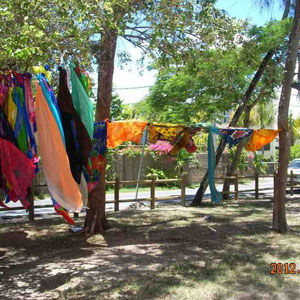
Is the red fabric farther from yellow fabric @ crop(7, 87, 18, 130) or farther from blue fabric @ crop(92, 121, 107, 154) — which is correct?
blue fabric @ crop(92, 121, 107, 154)

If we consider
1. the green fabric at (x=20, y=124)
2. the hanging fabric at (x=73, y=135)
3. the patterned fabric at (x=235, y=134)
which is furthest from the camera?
the patterned fabric at (x=235, y=134)

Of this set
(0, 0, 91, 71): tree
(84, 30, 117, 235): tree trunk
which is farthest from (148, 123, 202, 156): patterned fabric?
(0, 0, 91, 71): tree

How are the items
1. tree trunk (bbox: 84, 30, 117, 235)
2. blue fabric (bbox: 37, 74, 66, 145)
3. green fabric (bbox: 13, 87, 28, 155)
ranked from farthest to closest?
tree trunk (bbox: 84, 30, 117, 235)
green fabric (bbox: 13, 87, 28, 155)
blue fabric (bbox: 37, 74, 66, 145)

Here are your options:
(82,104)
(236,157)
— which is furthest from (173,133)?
(236,157)

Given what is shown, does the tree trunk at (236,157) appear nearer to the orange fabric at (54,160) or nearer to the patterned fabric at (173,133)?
the patterned fabric at (173,133)

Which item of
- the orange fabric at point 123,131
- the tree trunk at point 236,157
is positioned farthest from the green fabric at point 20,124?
the tree trunk at point 236,157

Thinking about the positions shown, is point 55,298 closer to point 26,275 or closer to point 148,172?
point 26,275

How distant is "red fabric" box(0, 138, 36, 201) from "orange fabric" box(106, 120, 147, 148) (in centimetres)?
375

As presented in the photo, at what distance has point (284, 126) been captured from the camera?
8.03 meters

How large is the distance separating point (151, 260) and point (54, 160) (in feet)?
7.31

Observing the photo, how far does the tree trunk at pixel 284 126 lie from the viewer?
7867mm

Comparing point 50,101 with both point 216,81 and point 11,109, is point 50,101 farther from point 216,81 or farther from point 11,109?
point 216,81

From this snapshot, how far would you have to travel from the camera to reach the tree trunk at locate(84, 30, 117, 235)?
7.98 meters

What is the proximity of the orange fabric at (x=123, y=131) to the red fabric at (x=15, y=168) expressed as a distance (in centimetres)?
375
